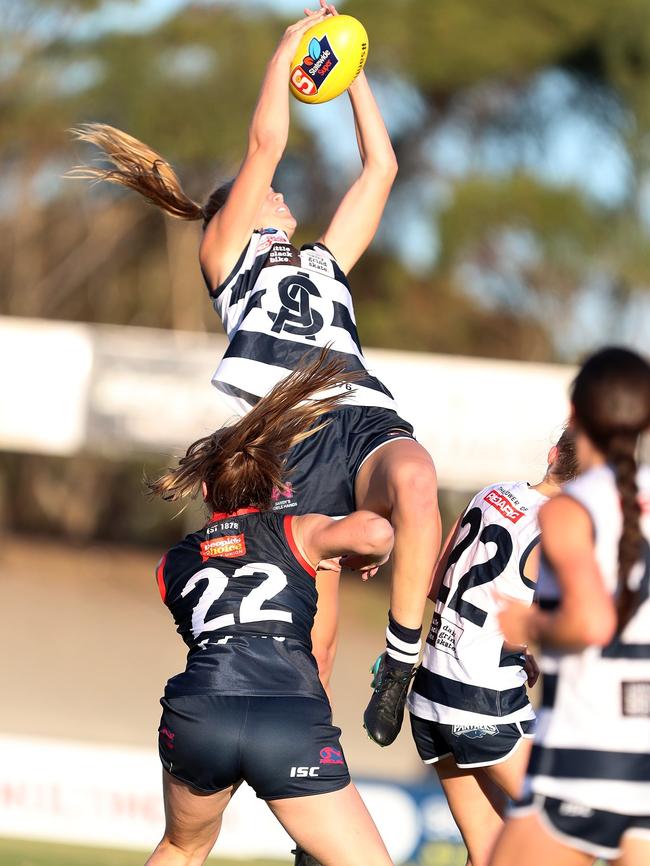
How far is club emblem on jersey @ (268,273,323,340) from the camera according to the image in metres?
4.20

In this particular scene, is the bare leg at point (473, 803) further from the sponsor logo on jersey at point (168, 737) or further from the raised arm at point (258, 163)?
the raised arm at point (258, 163)

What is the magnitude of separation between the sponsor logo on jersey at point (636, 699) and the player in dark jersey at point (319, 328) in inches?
47.9

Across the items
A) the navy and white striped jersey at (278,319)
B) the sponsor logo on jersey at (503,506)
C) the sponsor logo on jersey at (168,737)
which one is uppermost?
the navy and white striped jersey at (278,319)

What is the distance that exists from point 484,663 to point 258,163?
6.02 feet

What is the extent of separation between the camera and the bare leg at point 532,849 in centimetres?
257

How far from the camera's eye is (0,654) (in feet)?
42.3

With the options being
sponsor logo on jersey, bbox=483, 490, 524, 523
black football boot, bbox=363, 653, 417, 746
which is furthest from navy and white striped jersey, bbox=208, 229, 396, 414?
black football boot, bbox=363, 653, 417, 746

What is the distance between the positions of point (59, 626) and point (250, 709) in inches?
452

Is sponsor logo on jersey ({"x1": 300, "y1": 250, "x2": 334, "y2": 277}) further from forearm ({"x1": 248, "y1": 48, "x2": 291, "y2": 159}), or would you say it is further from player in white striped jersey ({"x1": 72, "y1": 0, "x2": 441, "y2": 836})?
forearm ({"x1": 248, "y1": 48, "x2": 291, "y2": 159})

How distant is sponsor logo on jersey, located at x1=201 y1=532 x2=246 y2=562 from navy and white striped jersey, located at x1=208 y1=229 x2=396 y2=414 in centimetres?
87

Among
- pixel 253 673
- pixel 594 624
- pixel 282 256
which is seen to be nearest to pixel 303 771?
pixel 253 673

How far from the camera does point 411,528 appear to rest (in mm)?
3715

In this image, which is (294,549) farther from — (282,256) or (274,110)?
(274,110)

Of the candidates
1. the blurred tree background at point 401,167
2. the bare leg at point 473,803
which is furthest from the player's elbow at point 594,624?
the blurred tree background at point 401,167
